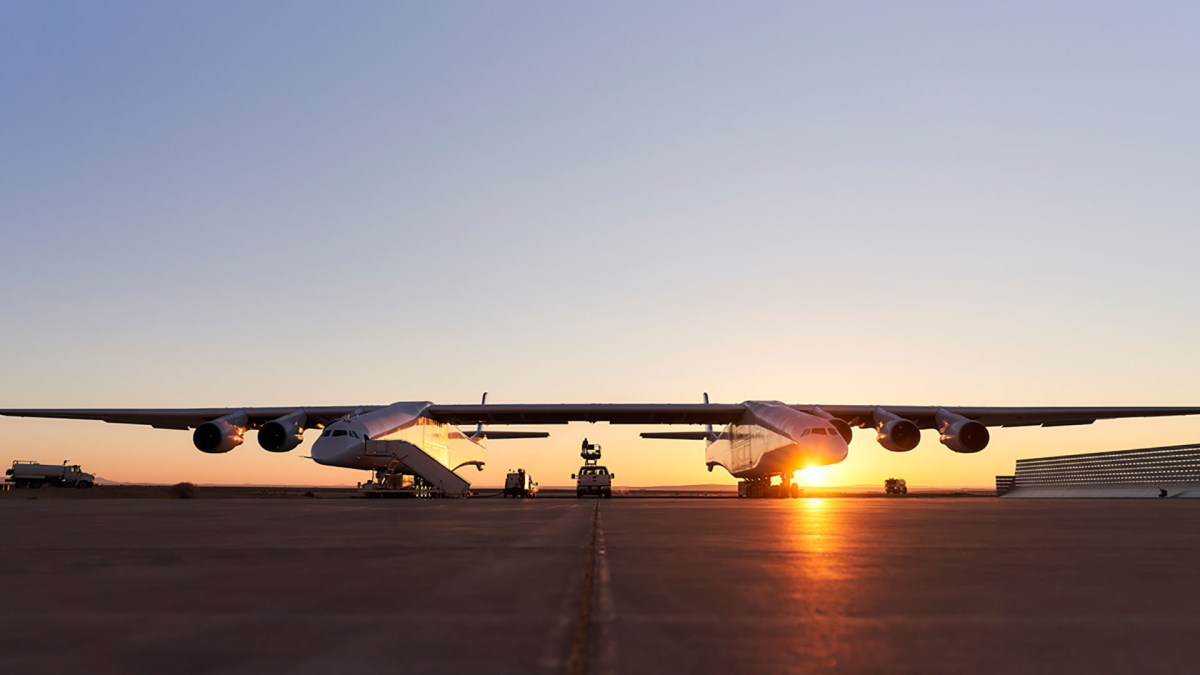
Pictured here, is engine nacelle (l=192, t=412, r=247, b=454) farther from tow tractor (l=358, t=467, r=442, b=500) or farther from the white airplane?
tow tractor (l=358, t=467, r=442, b=500)

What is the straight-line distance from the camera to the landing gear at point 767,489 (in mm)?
35531

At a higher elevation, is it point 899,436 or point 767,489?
point 899,436

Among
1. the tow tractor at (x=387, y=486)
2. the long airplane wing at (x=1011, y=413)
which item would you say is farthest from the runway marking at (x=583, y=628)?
the long airplane wing at (x=1011, y=413)

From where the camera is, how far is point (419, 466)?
3616cm

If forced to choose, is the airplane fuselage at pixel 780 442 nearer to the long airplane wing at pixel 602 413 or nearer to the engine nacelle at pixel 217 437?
the long airplane wing at pixel 602 413

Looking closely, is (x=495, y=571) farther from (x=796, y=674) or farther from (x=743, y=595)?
(x=796, y=674)

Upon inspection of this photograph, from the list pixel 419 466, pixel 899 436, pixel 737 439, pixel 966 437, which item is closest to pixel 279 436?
pixel 419 466

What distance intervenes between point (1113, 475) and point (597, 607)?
44.0m

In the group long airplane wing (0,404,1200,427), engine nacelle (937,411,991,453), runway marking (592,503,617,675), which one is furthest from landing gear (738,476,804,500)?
runway marking (592,503,617,675)

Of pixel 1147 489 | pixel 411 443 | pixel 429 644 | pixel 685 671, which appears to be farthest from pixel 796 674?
pixel 1147 489

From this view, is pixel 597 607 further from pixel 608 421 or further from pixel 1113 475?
pixel 1113 475

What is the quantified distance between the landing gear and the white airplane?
0.06 m

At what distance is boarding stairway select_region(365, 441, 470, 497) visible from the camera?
109ft

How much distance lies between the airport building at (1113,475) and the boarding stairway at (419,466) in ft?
92.6
